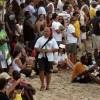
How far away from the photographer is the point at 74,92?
1478cm

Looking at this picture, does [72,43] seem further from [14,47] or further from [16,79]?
[16,79]

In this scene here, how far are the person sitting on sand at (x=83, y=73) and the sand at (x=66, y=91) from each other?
0.18 metres

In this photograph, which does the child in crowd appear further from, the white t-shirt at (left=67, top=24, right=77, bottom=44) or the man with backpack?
the white t-shirt at (left=67, top=24, right=77, bottom=44)

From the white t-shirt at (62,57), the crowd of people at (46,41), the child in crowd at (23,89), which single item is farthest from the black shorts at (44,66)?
the child in crowd at (23,89)

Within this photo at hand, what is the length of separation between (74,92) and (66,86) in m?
0.73

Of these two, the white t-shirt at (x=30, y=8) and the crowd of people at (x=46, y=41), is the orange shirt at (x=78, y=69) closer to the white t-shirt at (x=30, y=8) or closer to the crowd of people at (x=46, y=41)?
the crowd of people at (x=46, y=41)

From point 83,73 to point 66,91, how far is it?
3.54 ft

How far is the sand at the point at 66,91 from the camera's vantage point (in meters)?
14.2

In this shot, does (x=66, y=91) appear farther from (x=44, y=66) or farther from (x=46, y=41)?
(x=46, y=41)

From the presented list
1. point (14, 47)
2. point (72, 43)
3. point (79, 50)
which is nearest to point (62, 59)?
point (72, 43)

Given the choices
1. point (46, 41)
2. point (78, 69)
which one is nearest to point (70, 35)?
Answer: point (78, 69)

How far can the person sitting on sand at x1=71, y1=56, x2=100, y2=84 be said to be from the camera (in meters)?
15.7

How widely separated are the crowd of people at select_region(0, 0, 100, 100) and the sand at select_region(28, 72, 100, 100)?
0.83 feet

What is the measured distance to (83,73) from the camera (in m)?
15.7
